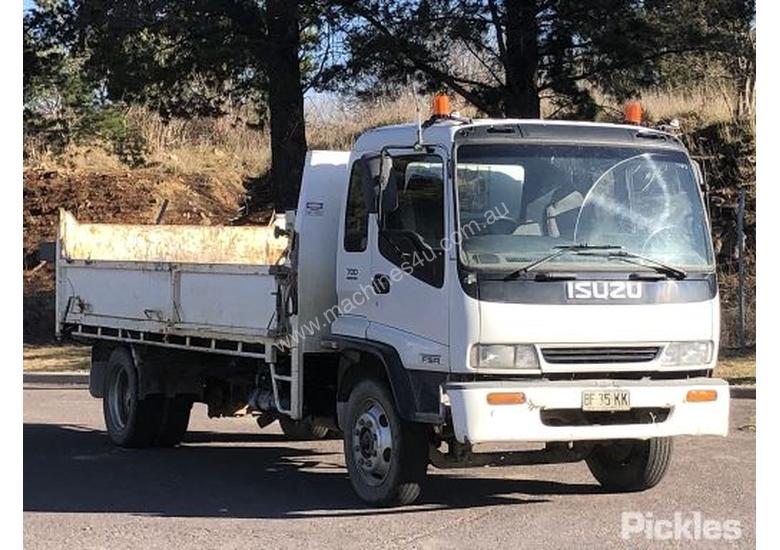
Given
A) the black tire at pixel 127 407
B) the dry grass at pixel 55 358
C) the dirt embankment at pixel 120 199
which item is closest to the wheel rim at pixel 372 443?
the black tire at pixel 127 407

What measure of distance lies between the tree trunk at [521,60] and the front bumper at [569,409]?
10771mm

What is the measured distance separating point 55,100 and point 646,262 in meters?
23.6

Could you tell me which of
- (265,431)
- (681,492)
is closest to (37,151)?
(265,431)

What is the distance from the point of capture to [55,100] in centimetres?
2875

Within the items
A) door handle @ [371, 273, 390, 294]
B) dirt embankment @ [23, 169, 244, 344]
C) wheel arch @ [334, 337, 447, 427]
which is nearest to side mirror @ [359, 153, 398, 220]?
door handle @ [371, 273, 390, 294]

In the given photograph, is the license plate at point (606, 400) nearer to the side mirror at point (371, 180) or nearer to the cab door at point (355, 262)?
the cab door at point (355, 262)

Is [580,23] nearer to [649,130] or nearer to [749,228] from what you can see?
[749,228]

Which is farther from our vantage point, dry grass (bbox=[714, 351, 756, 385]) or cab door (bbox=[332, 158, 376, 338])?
dry grass (bbox=[714, 351, 756, 385])

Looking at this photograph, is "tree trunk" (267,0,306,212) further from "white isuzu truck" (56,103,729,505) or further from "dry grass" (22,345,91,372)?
"white isuzu truck" (56,103,729,505)

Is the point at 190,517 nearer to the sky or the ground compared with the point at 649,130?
nearer to the ground

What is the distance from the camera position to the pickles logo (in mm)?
7574

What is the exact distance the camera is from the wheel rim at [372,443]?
816 cm

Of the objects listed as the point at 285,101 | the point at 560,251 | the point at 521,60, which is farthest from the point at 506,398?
the point at 285,101

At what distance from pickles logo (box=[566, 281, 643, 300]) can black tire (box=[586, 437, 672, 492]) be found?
4.50 feet
